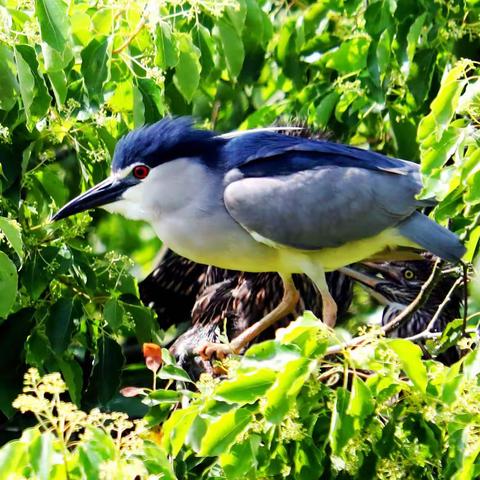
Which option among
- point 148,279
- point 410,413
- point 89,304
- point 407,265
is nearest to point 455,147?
point 410,413

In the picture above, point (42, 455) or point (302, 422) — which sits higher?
point (42, 455)

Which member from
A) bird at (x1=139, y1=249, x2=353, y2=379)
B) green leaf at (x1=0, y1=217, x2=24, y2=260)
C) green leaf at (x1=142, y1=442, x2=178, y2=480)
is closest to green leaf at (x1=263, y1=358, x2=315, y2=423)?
green leaf at (x1=142, y1=442, x2=178, y2=480)

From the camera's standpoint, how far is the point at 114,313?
450 cm

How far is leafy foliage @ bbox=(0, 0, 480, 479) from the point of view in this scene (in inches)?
126

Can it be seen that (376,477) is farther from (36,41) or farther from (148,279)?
(148,279)

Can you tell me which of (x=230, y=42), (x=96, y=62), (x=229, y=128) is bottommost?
(x=229, y=128)

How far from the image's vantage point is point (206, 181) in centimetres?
494

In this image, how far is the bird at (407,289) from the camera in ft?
18.2

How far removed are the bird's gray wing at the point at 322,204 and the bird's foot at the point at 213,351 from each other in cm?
56

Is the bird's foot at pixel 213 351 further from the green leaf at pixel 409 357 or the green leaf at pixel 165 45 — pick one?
the green leaf at pixel 409 357

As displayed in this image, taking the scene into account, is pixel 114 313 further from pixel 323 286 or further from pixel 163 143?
pixel 323 286

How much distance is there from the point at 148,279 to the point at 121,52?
219cm

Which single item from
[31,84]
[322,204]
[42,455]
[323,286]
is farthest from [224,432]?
[323,286]

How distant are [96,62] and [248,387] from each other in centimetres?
150
